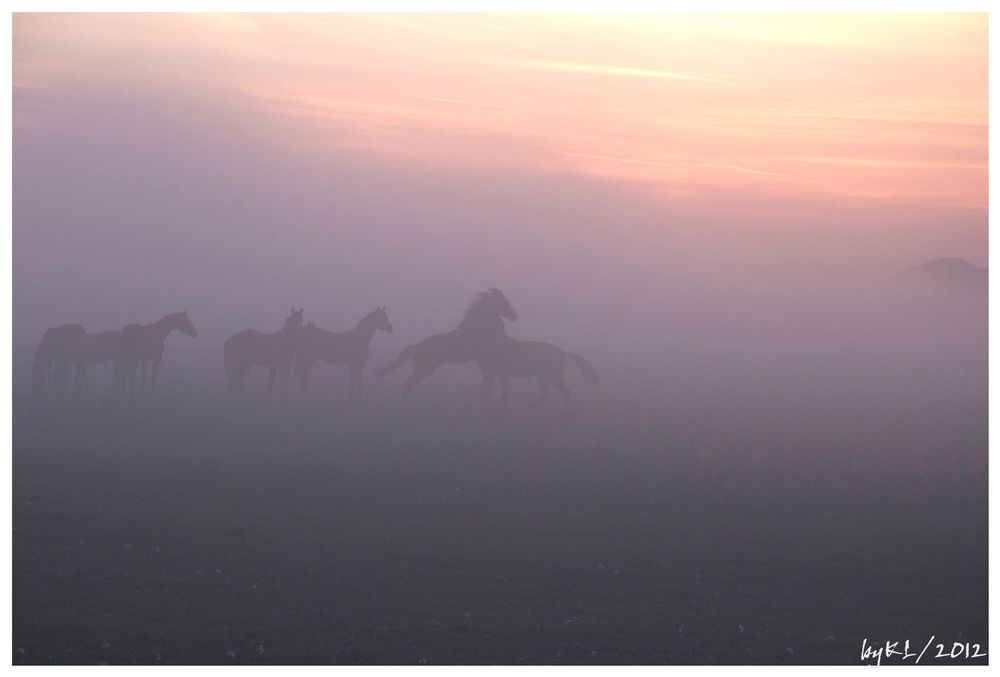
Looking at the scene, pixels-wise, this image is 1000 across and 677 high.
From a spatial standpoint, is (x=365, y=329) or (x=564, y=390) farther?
(x=365, y=329)

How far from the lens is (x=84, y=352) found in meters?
23.5

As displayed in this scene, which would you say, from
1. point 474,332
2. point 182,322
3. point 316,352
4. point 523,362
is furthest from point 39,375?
point 523,362

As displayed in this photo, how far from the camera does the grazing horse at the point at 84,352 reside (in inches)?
918

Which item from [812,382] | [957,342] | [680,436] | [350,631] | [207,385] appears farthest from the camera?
[957,342]

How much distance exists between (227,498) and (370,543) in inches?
97.3

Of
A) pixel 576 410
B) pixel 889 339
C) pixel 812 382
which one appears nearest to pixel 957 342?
pixel 889 339

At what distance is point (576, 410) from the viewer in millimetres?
21359

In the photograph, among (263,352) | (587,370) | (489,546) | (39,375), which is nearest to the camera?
(489,546)

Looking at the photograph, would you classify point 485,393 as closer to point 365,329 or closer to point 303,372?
point 365,329

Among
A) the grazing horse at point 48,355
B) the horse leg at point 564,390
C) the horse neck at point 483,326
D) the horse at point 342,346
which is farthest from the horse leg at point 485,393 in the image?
the grazing horse at point 48,355

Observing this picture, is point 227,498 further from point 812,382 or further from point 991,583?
point 812,382

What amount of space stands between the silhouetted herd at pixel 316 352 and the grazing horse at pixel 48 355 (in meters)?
0.02

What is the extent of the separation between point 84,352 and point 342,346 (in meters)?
5.65

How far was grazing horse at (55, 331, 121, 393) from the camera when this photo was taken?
23328mm
